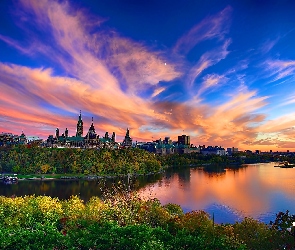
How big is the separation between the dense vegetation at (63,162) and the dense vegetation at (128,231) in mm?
51463

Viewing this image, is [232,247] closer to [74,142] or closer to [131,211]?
[131,211]

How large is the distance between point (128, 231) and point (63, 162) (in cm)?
6532

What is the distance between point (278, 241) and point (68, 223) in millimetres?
12444

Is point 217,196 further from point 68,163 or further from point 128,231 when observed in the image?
point 68,163

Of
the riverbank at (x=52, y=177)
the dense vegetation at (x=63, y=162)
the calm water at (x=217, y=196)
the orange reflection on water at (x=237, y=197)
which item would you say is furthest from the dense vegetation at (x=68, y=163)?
the orange reflection on water at (x=237, y=197)

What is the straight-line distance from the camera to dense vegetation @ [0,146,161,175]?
71.9 meters

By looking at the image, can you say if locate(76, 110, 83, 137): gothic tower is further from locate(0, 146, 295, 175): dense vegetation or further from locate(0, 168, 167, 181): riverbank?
locate(0, 168, 167, 181): riverbank

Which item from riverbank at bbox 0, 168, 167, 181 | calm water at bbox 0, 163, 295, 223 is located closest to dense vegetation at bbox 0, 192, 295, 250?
calm water at bbox 0, 163, 295, 223

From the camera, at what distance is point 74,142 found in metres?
117

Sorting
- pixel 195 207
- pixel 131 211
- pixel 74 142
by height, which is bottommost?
pixel 195 207

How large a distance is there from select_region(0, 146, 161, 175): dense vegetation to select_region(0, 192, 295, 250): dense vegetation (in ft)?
169

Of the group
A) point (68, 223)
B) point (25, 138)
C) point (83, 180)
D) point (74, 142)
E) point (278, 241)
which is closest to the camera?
point (278, 241)

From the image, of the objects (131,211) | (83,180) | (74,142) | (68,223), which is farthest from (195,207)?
(74,142)

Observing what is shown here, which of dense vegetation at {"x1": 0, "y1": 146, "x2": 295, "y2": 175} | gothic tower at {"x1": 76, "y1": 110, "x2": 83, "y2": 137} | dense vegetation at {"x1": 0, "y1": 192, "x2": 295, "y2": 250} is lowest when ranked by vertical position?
dense vegetation at {"x1": 0, "y1": 192, "x2": 295, "y2": 250}
